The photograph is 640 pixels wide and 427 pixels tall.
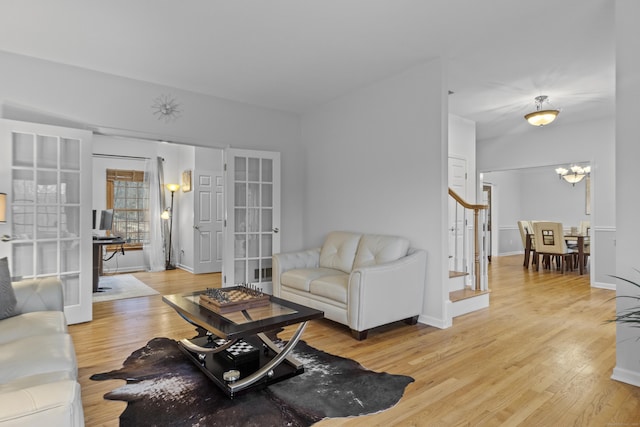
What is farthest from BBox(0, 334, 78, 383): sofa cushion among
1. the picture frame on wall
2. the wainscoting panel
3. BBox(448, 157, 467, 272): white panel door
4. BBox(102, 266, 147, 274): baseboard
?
the wainscoting panel

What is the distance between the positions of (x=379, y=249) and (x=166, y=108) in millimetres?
3036

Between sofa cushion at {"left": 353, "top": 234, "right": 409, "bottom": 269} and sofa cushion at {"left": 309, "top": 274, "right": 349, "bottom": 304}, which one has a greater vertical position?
sofa cushion at {"left": 353, "top": 234, "right": 409, "bottom": 269}

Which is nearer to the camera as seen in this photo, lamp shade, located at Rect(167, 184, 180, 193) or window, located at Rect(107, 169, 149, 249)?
window, located at Rect(107, 169, 149, 249)

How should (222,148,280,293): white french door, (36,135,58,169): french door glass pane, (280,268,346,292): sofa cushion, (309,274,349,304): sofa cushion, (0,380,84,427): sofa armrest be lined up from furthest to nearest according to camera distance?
(222,148,280,293): white french door, (280,268,346,292): sofa cushion, (36,135,58,169): french door glass pane, (309,274,349,304): sofa cushion, (0,380,84,427): sofa armrest

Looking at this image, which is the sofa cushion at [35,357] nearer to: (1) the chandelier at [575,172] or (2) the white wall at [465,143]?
(2) the white wall at [465,143]

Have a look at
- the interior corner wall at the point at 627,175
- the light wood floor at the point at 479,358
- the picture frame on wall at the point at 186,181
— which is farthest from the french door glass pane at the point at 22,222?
the interior corner wall at the point at 627,175

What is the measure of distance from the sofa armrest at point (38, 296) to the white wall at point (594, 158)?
6.92 m

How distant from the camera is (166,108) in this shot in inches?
174

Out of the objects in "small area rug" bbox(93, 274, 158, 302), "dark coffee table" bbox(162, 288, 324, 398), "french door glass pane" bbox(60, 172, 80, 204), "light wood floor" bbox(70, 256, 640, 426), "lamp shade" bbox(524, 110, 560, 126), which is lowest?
"light wood floor" bbox(70, 256, 640, 426)

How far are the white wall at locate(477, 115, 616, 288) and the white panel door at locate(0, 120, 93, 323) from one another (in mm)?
6820

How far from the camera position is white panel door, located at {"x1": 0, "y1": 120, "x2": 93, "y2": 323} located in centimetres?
350

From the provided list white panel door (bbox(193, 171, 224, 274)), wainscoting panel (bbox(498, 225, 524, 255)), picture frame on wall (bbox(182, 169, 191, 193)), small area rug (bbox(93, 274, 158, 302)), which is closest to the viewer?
small area rug (bbox(93, 274, 158, 302))

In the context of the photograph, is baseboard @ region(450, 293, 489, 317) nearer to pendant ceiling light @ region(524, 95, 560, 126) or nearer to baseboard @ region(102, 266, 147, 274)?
pendant ceiling light @ region(524, 95, 560, 126)

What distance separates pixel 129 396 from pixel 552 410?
251 cm
